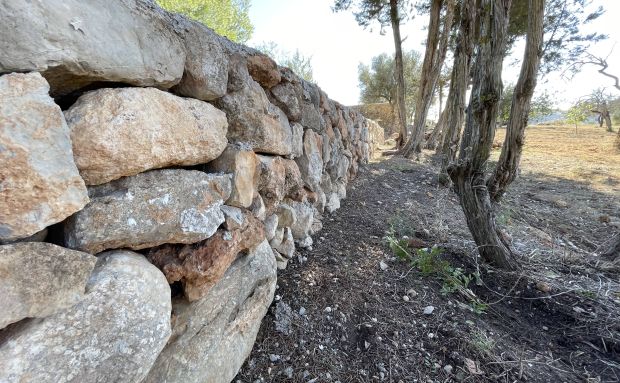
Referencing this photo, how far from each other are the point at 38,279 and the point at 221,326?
773mm

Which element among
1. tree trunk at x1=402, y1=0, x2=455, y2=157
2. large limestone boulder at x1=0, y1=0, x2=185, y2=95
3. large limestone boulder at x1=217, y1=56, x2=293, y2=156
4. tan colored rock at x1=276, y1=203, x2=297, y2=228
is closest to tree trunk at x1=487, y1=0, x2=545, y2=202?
tan colored rock at x1=276, y1=203, x2=297, y2=228

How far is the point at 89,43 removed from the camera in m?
0.76

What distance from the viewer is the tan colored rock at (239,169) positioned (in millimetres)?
1366

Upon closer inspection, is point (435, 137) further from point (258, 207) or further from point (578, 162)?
point (258, 207)

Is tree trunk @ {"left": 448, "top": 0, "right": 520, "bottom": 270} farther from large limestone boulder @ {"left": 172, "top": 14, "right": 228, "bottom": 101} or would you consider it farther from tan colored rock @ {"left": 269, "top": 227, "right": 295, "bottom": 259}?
large limestone boulder @ {"left": 172, "top": 14, "right": 228, "bottom": 101}

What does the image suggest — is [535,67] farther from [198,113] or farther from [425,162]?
[425,162]

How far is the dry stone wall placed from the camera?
2.14 feet

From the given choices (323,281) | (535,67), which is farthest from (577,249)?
(323,281)

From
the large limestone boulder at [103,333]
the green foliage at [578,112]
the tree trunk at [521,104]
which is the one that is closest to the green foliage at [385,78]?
the green foliage at [578,112]

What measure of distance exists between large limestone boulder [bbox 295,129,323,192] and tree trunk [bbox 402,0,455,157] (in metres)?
5.35

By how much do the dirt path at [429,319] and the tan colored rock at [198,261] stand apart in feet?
1.83

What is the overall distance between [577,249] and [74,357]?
4051mm

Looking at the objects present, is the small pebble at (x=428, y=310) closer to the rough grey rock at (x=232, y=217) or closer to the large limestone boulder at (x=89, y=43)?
the rough grey rock at (x=232, y=217)

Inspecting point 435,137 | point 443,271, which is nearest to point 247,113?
point 443,271
